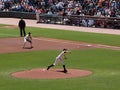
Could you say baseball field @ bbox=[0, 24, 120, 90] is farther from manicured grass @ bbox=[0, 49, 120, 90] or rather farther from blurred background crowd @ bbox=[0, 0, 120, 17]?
blurred background crowd @ bbox=[0, 0, 120, 17]

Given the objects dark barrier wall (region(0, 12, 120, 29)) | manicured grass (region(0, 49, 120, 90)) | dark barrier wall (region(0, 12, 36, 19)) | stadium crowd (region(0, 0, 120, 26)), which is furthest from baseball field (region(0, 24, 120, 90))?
dark barrier wall (region(0, 12, 36, 19))

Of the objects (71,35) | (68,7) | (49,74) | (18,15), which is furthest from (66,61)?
(18,15)

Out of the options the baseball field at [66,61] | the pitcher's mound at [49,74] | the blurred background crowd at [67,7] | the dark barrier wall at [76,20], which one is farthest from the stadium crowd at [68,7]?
the pitcher's mound at [49,74]

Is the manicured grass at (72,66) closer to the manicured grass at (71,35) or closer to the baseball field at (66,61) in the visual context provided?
the baseball field at (66,61)

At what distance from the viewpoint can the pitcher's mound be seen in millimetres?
18938

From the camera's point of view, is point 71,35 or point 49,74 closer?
point 49,74

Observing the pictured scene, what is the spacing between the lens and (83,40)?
3578cm

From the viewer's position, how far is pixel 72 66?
22047 millimetres

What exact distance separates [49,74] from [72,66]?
9.25 feet

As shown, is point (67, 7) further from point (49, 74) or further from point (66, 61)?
point (49, 74)

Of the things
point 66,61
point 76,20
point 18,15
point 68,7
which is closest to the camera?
point 66,61

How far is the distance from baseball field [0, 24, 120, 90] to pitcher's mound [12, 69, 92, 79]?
0.94ft

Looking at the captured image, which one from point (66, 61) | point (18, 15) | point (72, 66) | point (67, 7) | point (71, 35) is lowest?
point (18, 15)

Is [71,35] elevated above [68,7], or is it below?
below
